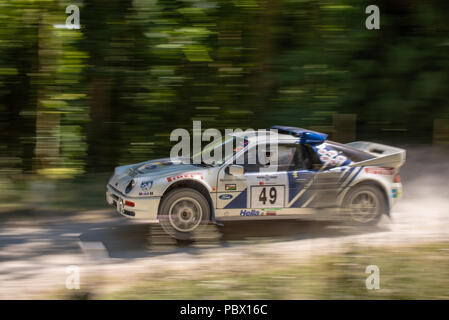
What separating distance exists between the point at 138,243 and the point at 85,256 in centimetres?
78

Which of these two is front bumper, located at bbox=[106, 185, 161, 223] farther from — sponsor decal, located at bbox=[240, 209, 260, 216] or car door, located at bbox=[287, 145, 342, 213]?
car door, located at bbox=[287, 145, 342, 213]

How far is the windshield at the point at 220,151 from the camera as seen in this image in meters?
7.09

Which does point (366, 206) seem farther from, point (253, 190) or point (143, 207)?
point (143, 207)

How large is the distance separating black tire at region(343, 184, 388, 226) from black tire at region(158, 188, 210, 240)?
6.68 feet

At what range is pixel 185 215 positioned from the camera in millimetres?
6801

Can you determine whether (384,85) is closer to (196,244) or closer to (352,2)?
(352,2)

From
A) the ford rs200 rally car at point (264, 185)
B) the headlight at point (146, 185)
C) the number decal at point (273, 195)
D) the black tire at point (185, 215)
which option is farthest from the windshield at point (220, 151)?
the headlight at point (146, 185)

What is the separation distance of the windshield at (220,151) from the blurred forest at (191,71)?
2.64 metres

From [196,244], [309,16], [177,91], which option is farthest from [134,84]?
[196,244]

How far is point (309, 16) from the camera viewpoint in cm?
1001

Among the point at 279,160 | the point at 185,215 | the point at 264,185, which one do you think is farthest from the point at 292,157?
the point at 185,215

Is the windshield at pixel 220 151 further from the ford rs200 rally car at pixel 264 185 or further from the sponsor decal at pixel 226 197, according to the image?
the sponsor decal at pixel 226 197

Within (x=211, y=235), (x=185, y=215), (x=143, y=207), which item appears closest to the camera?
(x=143, y=207)

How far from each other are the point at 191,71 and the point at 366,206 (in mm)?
4355
